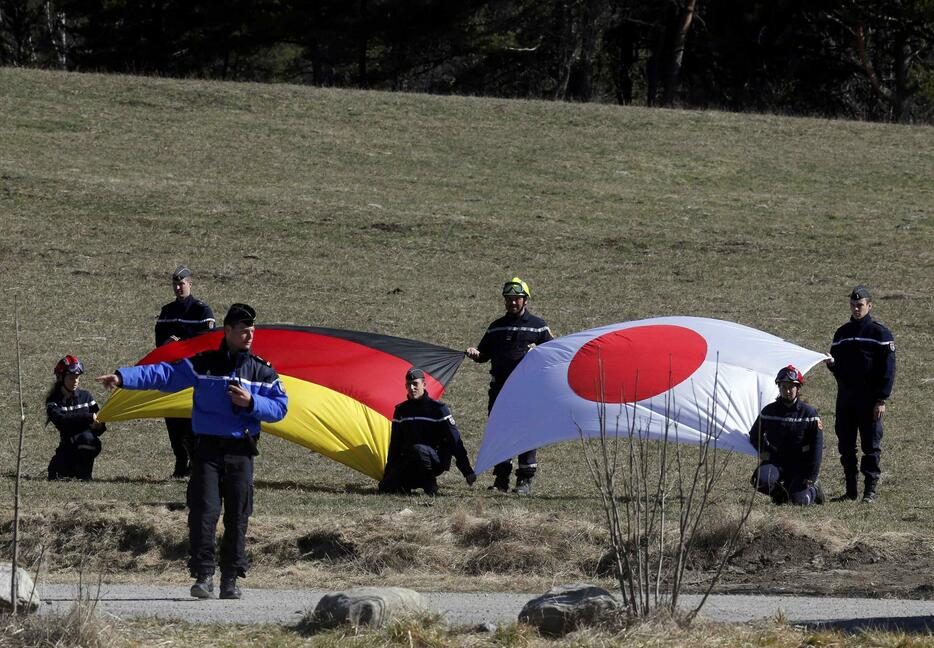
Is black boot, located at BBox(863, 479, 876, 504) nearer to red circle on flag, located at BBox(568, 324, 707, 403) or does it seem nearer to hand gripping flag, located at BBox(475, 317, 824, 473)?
hand gripping flag, located at BBox(475, 317, 824, 473)

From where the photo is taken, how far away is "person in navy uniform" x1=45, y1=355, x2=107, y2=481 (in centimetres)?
1295

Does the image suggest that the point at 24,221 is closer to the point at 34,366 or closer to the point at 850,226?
the point at 34,366

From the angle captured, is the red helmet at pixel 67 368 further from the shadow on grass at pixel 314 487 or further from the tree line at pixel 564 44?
the tree line at pixel 564 44

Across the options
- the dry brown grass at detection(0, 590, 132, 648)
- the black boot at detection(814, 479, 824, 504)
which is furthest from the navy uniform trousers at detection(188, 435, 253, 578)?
the black boot at detection(814, 479, 824, 504)

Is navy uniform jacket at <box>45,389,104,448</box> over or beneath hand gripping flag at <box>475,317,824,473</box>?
beneath

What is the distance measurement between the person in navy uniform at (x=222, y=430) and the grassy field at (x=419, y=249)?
115 cm

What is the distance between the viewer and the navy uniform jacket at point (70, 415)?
42.5 feet

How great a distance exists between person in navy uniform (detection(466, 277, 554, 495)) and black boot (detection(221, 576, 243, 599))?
4820 mm

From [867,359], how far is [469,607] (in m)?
5.69

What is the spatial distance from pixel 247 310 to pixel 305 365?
5497mm

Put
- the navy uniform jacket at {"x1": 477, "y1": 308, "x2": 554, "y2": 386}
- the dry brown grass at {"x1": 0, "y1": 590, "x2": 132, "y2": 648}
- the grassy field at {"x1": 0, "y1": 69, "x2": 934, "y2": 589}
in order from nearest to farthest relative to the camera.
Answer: the dry brown grass at {"x1": 0, "y1": 590, "x2": 132, "y2": 648} < the grassy field at {"x1": 0, "y1": 69, "x2": 934, "y2": 589} < the navy uniform jacket at {"x1": 477, "y1": 308, "x2": 554, "y2": 386}

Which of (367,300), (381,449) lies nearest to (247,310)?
(381,449)

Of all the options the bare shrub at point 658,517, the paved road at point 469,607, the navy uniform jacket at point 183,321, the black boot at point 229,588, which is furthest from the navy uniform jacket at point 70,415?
the black boot at point 229,588

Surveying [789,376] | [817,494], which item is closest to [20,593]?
[789,376]
